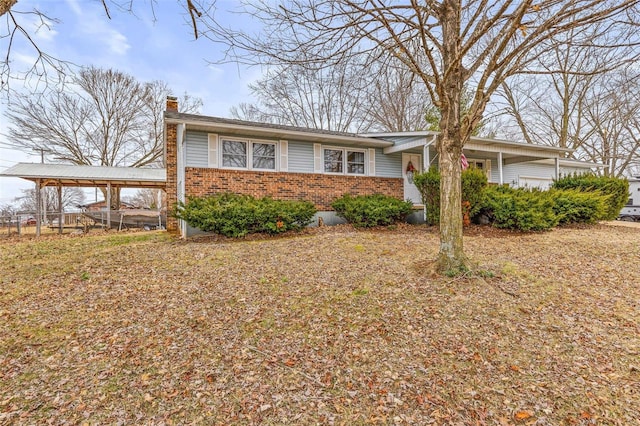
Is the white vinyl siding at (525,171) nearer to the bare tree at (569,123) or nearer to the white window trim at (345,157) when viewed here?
the bare tree at (569,123)

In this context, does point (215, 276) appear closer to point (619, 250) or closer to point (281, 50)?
point (281, 50)

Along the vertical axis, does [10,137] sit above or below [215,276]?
above

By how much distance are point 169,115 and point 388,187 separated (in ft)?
26.6

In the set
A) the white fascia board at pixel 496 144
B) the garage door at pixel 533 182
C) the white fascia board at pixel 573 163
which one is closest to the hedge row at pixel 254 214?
the white fascia board at pixel 496 144

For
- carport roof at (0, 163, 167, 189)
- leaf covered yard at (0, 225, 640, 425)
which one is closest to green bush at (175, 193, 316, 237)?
leaf covered yard at (0, 225, 640, 425)

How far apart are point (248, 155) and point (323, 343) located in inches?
323

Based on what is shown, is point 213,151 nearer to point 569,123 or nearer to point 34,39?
point 34,39

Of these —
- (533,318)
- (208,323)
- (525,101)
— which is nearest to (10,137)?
(208,323)

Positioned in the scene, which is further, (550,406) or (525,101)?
(525,101)

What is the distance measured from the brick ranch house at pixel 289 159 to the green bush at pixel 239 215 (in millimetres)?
1125

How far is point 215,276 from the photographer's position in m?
5.24

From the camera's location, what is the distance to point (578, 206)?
10227mm

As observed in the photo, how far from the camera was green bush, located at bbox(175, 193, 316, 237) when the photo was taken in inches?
325

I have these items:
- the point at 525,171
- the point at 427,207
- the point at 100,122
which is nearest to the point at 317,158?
the point at 427,207
